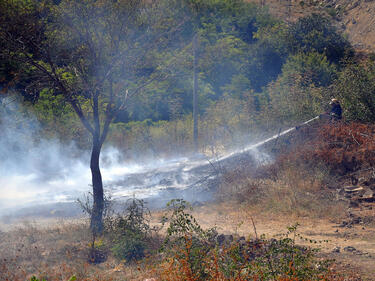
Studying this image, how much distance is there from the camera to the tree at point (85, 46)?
8.66m

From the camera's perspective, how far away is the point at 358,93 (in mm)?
14688

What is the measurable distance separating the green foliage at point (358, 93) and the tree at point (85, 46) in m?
8.02

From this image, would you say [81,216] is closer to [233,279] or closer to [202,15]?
[233,279]

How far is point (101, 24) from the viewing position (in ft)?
30.9

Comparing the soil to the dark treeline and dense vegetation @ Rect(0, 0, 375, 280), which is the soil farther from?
the dark treeline

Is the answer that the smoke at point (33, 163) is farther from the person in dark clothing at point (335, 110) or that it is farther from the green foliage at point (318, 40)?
the green foliage at point (318, 40)

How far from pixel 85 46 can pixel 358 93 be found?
10.4m

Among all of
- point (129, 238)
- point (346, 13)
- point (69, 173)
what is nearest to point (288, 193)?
point (129, 238)

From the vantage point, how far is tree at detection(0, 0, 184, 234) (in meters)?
8.66

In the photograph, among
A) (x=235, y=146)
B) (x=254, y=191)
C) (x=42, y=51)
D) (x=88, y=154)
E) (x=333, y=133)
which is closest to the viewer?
(x=42, y=51)

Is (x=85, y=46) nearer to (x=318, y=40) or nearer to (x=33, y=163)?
(x=33, y=163)

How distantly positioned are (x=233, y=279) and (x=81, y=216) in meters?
7.62

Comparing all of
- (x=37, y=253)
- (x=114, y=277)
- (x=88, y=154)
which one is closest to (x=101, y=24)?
(x=37, y=253)

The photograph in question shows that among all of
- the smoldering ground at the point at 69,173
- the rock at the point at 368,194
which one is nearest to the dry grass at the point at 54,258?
the smoldering ground at the point at 69,173
